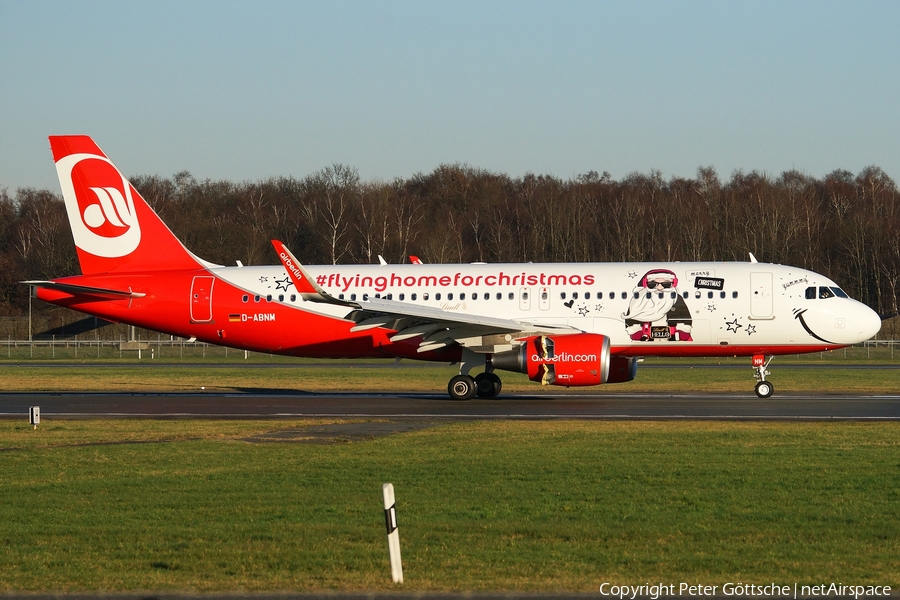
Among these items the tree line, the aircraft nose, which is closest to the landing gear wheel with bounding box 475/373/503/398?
the aircraft nose

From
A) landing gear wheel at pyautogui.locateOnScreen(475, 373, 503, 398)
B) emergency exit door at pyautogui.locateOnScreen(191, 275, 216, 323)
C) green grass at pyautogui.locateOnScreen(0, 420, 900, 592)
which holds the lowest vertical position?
green grass at pyautogui.locateOnScreen(0, 420, 900, 592)

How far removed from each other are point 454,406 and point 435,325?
2846 mm

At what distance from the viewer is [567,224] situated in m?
93.1

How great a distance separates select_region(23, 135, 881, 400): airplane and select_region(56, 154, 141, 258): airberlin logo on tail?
0.03m

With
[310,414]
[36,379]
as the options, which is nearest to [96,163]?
[36,379]

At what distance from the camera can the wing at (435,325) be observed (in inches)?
1102

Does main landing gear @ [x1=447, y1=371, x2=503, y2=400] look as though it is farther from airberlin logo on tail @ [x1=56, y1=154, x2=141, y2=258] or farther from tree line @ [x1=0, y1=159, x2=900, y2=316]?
tree line @ [x1=0, y1=159, x2=900, y2=316]

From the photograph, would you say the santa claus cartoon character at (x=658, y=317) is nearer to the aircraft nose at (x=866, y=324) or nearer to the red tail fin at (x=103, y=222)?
the aircraft nose at (x=866, y=324)

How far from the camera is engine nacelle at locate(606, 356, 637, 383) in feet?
96.3

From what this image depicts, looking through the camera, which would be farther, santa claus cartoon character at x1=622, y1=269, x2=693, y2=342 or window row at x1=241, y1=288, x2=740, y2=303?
window row at x1=241, y1=288, x2=740, y2=303

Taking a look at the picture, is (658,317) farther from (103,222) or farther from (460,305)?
(103,222)

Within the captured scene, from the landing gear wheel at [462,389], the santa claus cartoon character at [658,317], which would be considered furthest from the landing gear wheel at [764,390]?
the landing gear wheel at [462,389]

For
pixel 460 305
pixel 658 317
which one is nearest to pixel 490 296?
pixel 460 305

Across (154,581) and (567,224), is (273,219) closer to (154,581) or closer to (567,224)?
(567,224)
